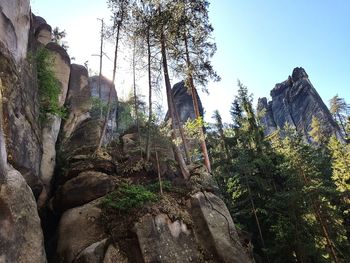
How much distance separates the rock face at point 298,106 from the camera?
6399 centimetres

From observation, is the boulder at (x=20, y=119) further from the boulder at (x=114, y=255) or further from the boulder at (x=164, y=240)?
the boulder at (x=164, y=240)

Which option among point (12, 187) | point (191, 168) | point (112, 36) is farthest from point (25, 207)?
point (112, 36)

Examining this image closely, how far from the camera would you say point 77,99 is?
80.7ft

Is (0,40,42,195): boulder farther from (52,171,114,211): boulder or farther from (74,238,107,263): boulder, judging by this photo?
(74,238,107,263): boulder

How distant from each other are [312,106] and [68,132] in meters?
56.1

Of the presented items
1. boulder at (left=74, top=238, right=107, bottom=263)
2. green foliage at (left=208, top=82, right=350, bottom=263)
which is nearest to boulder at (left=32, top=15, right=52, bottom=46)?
green foliage at (left=208, top=82, right=350, bottom=263)

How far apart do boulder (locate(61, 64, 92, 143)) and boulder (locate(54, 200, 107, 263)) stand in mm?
9468

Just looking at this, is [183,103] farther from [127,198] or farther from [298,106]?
[127,198]

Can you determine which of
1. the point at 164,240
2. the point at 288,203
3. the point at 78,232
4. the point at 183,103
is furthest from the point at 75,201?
the point at 183,103

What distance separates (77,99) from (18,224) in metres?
15.9

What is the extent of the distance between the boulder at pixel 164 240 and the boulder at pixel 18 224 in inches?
143

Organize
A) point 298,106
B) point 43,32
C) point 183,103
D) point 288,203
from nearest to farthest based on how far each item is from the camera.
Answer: point 288,203
point 43,32
point 183,103
point 298,106

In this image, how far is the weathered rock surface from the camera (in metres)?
13.2

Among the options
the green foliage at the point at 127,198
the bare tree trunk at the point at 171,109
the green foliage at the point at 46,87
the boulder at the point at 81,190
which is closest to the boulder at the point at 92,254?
the green foliage at the point at 127,198
